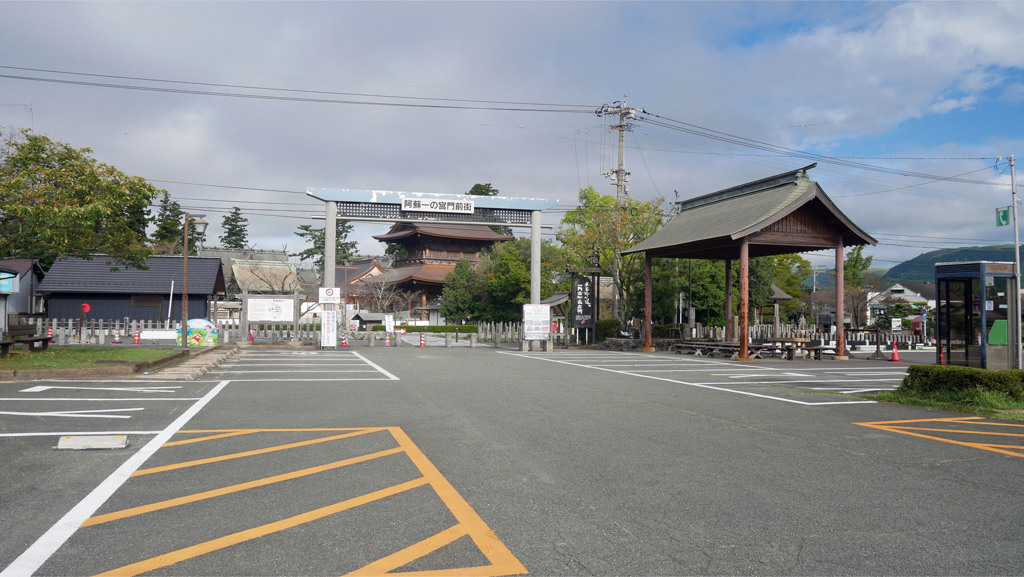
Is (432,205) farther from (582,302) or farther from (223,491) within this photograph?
(223,491)

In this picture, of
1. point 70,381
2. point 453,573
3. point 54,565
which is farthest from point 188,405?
point 453,573

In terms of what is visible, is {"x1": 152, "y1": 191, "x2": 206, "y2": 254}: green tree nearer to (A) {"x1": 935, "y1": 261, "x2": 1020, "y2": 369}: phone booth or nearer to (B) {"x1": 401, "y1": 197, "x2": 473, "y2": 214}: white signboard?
(B) {"x1": 401, "y1": 197, "x2": 473, "y2": 214}: white signboard

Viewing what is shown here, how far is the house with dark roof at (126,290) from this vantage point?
3145cm

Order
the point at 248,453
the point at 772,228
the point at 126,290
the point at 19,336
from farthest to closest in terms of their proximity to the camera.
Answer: the point at 126,290 < the point at 772,228 < the point at 19,336 < the point at 248,453

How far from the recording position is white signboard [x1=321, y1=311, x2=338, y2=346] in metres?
24.3

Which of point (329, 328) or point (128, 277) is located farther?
point (128, 277)

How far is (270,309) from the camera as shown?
2611 cm

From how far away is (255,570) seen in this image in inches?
138

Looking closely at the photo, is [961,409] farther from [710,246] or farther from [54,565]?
[710,246]

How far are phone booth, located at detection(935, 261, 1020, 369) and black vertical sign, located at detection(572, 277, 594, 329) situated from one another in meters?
16.7

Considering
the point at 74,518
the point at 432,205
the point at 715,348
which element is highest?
the point at 432,205

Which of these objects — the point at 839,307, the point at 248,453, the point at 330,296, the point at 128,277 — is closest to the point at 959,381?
the point at 248,453

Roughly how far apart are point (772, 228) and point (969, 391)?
12217 millimetres

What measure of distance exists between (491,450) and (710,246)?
1772 centimetres
